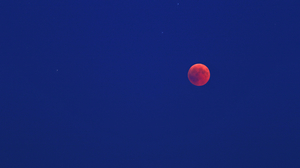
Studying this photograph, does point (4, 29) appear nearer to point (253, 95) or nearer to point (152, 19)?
point (152, 19)

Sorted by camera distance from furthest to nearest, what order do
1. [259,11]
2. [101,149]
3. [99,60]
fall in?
[101,149] → [99,60] → [259,11]

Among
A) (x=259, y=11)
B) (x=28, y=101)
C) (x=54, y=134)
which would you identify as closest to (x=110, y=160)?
(x=54, y=134)

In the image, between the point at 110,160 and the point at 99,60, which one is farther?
the point at 110,160

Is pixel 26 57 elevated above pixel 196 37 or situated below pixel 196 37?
below

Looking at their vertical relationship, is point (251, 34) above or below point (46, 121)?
above

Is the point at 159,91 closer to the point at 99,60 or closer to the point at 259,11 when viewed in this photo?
the point at 99,60

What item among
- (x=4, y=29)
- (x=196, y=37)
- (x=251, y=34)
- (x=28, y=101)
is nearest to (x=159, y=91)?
(x=196, y=37)

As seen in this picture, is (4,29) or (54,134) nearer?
(4,29)

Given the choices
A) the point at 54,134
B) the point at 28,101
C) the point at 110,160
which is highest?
the point at 28,101

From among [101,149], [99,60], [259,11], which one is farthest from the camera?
[101,149]
